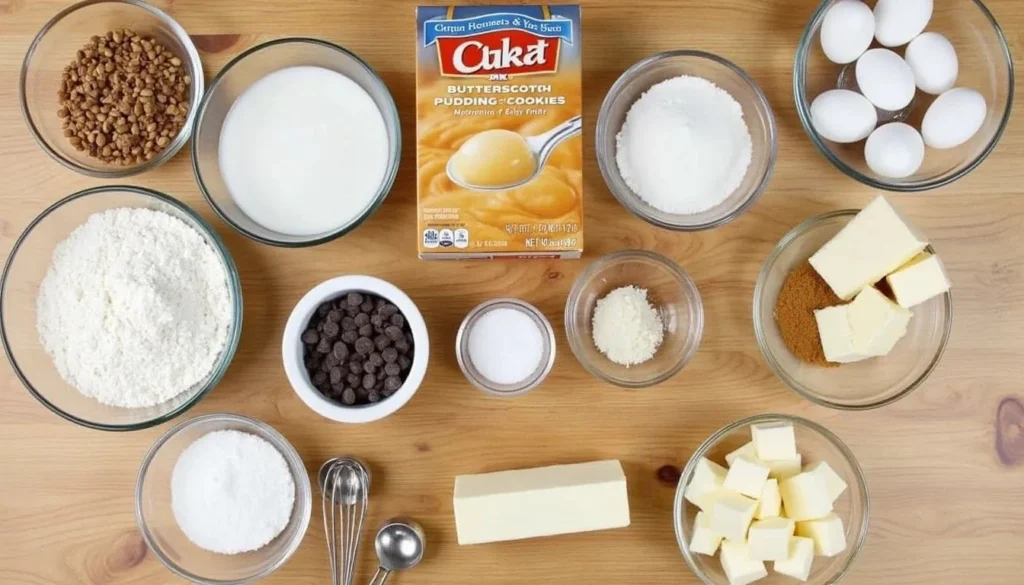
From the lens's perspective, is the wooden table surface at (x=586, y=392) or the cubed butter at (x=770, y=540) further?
the wooden table surface at (x=586, y=392)

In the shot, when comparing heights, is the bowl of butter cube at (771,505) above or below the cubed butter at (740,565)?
above

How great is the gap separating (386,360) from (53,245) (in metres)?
0.63

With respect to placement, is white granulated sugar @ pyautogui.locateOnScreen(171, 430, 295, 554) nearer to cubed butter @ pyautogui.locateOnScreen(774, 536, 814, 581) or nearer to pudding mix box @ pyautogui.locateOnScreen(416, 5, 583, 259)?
pudding mix box @ pyautogui.locateOnScreen(416, 5, 583, 259)

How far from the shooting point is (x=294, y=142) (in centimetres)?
131

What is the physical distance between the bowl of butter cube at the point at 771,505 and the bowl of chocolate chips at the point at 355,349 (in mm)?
524

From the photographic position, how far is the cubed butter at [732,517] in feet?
4.11

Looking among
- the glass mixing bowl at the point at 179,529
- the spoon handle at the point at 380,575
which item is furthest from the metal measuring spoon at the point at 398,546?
the glass mixing bowl at the point at 179,529

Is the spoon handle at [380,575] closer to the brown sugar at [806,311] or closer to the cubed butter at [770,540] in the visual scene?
the cubed butter at [770,540]

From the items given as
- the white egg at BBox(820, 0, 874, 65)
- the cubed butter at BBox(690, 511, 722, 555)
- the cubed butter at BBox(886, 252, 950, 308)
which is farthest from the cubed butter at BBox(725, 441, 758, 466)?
the white egg at BBox(820, 0, 874, 65)

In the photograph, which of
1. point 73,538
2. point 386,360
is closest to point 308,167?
point 386,360

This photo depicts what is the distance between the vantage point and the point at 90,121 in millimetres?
1333

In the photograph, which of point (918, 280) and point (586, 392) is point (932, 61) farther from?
point (586, 392)

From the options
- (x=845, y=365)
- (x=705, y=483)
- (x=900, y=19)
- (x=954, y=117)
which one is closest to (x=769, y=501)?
(x=705, y=483)

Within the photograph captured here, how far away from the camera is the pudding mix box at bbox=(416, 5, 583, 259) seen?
1244 millimetres
